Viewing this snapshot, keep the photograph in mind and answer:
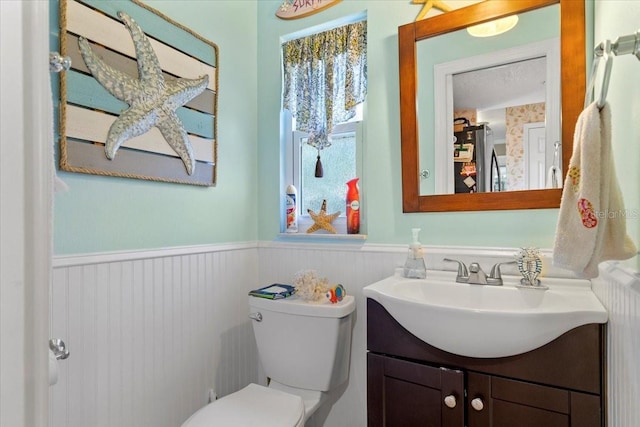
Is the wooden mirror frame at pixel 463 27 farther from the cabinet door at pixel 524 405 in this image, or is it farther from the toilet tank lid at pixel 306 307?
the cabinet door at pixel 524 405

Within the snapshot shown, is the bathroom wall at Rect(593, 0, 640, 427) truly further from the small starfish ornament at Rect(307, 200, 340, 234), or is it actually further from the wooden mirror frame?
the small starfish ornament at Rect(307, 200, 340, 234)

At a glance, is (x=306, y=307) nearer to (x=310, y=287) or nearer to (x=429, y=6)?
(x=310, y=287)

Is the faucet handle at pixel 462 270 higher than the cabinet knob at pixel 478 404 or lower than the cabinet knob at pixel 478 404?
higher

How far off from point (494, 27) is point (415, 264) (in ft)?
3.14

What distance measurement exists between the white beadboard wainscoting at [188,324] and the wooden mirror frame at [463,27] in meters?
0.19

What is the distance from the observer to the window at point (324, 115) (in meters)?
1.65

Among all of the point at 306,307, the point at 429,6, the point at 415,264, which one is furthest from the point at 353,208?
the point at 429,6

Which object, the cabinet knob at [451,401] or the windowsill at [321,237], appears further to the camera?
the windowsill at [321,237]

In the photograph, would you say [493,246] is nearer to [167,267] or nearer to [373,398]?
[373,398]

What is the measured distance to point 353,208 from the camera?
1616mm

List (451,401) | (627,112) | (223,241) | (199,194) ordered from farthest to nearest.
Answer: (223,241) < (199,194) < (451,401) < (627,112)

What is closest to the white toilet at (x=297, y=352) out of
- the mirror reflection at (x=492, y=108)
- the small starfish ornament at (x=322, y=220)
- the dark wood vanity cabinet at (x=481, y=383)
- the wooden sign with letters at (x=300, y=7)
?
the dark wood vanity cabinet at (x=481, y=383)

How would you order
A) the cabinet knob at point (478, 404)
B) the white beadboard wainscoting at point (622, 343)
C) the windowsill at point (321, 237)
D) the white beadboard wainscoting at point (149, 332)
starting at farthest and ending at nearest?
the windowsill at point (321, 237) → the white beadboard wainscoting at point (149, 332) → the cabinet knob at point (478, 404) → the white beadboard wainscoting at point (622, 343)

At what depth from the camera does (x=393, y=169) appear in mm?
1528
